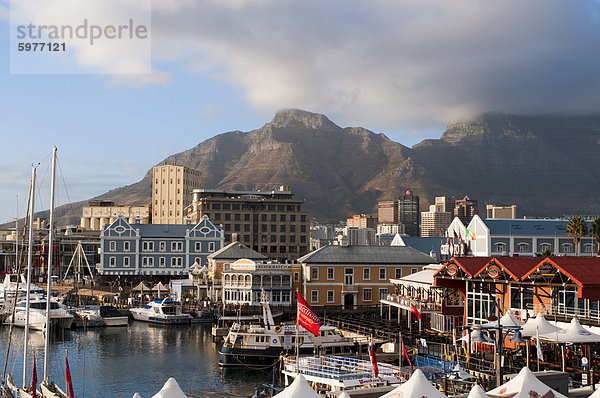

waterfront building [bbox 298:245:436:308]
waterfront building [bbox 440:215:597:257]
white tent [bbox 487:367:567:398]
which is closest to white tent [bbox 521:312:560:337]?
white tent [bbox 487:367:567:398]

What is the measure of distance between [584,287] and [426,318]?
23351 millimetres

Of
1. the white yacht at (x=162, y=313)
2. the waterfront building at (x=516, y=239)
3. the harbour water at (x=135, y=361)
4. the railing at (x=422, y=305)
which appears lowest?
the harbour water at (x=135, y=361)

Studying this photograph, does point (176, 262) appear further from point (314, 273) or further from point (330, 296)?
point (330, 296)

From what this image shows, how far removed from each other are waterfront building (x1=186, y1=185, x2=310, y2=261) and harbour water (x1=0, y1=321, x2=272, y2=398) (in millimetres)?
61532

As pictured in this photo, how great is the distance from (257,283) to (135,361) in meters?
28.0

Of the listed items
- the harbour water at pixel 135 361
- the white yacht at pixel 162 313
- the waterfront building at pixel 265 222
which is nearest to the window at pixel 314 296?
the harbour water at pixel 135 361

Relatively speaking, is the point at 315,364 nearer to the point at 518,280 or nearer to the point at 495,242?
the point at 518,280

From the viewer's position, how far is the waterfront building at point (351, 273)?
82250mm

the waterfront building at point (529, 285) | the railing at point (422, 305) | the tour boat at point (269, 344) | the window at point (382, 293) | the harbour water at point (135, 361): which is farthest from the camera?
the window at point (382, 293)

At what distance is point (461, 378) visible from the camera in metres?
37.7

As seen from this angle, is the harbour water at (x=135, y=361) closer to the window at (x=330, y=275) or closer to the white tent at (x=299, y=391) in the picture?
the window at (x=330, y=275)

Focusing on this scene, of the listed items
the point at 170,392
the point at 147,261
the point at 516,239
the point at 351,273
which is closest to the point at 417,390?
the point at 170,392

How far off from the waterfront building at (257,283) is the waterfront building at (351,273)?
2467 mm

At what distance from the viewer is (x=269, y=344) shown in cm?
5456
